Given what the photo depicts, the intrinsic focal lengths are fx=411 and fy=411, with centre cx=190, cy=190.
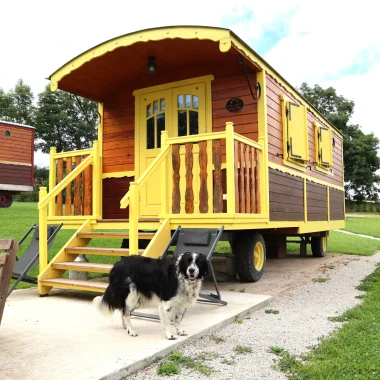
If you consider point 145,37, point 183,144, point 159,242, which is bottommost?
point 159,242

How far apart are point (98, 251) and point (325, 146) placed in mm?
6108

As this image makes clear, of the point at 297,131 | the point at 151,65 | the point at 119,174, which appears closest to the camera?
the point at 151,65

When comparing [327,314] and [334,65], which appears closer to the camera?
[327,314]

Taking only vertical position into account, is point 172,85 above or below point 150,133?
above

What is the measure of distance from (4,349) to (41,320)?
887 millimetres

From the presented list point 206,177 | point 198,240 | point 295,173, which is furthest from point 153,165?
point 295,173

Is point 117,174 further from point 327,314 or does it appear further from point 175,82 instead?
point 327,314

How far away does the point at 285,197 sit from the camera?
6.69 meters

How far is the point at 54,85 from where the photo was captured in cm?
639

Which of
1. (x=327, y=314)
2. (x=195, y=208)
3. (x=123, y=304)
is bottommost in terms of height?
(x=327, y=314)

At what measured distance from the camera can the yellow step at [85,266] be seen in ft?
15.6

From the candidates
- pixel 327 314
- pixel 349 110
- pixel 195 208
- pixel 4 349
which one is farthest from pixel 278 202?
pixel 349 110

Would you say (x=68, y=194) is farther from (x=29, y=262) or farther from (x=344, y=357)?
(x=344, y=357)

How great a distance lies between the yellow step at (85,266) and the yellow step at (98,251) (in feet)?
0.56
